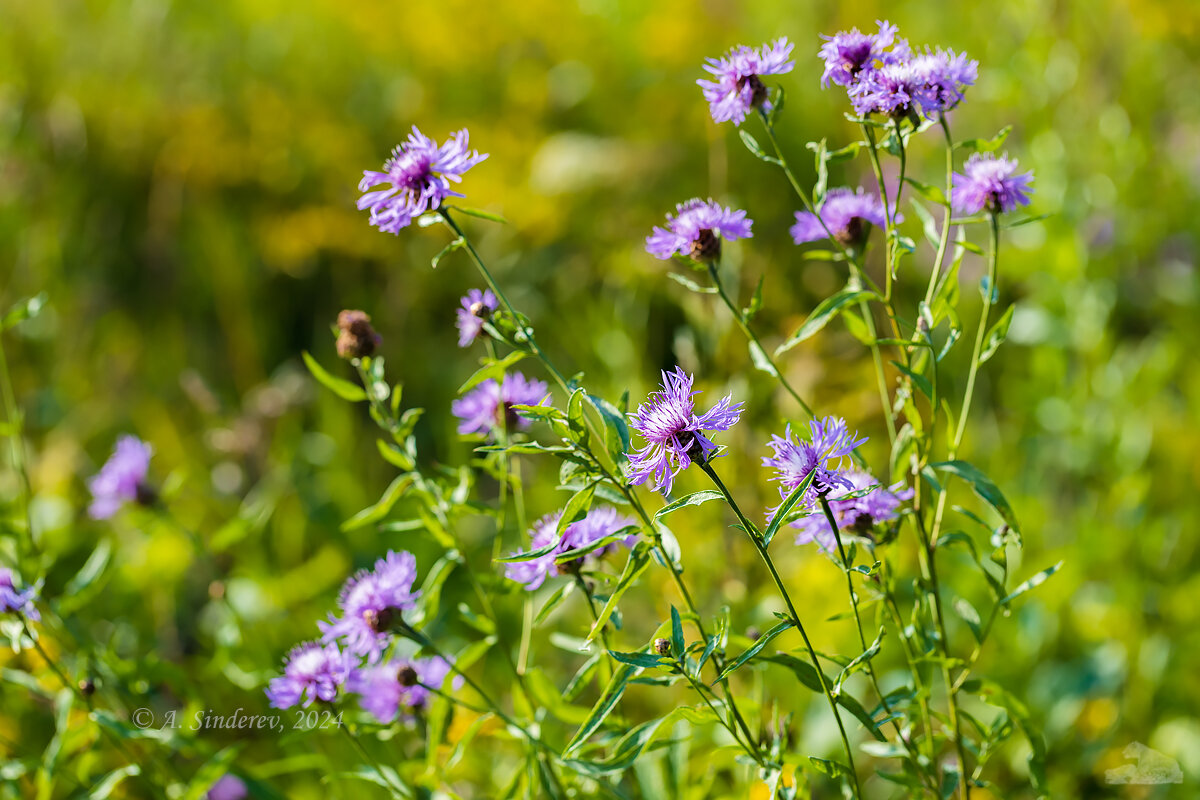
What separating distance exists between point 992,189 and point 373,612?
792 millimetres

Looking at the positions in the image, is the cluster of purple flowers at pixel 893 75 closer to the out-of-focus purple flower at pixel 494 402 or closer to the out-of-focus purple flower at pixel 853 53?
the out-of-focus purple flower at pixel 853 53

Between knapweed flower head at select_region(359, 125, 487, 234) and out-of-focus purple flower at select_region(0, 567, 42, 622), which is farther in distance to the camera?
out-of-focus purple flower at select_region(0, 567, 42, 622)

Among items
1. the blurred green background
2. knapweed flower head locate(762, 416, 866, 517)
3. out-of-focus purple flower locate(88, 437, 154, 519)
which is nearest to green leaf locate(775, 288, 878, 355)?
knapweed flower head locate(762, 416, 866, 517)

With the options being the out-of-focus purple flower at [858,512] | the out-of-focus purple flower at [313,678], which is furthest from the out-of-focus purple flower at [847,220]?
the out-of-focus purple flower at [313,678]

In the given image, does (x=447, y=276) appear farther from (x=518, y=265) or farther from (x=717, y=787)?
(x=717, y=787)

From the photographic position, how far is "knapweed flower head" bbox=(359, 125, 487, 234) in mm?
915

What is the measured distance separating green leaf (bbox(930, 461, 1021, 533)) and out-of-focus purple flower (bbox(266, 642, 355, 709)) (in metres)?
0.66

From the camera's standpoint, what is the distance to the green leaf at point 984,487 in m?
0.92

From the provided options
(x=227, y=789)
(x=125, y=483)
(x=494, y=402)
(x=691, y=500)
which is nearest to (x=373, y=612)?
(x=494, y=402)

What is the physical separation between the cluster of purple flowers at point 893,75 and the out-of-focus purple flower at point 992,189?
0.35 feet

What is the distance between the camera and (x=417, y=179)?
3.10 ft

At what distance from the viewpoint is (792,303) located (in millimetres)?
2596

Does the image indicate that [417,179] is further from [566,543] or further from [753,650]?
[753,650]

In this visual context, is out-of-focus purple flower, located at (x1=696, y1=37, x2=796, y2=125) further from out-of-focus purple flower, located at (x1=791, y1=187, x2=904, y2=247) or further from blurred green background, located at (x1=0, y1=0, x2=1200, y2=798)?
blurred green background, located at (x1=0, y1=0, x2=1200, y2=798)
